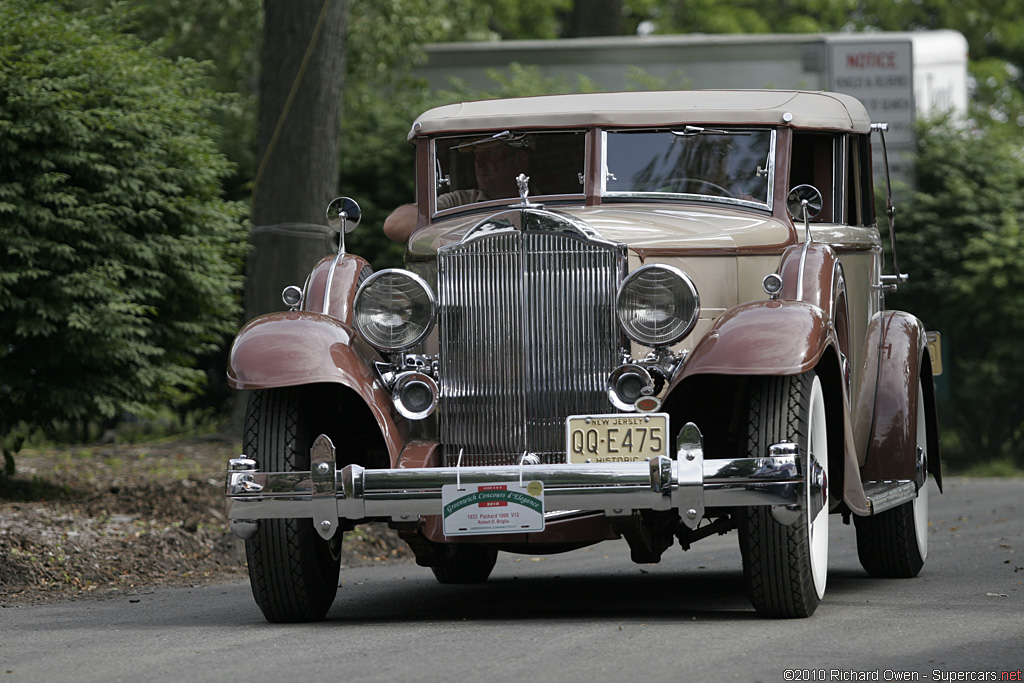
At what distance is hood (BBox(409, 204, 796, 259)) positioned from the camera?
249 inches

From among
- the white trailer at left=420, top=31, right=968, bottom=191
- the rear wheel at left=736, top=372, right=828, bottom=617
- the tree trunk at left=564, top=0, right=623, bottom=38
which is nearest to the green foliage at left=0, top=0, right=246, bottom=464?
the rear wheel at left=736, top=372, right=828, bottom=617

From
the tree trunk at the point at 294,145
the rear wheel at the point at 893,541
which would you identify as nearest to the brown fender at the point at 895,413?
the rear wheel at the point at 893,541

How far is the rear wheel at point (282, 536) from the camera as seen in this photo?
5.91 meters

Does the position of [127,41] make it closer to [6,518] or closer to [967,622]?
[6,518]

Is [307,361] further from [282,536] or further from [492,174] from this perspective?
[492,174]

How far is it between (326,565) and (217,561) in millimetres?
2854

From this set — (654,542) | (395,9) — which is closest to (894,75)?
(395,9)

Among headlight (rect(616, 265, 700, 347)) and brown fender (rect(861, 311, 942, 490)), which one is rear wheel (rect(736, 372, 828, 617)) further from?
brown fender (rect(861, 311, 942, 490))

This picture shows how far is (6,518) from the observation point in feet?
28.3

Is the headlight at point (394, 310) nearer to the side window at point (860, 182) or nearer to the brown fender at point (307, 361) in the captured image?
the brown fender at point (307, 361)

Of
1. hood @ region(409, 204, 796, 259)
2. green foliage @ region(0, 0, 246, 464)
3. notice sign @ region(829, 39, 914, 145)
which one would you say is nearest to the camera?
hood @ region(409, 204, 796, 259)

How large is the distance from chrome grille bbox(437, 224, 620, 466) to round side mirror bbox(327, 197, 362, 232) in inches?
43.3

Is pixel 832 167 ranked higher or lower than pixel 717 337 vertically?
higher

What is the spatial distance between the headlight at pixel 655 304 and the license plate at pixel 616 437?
0.40 metres
